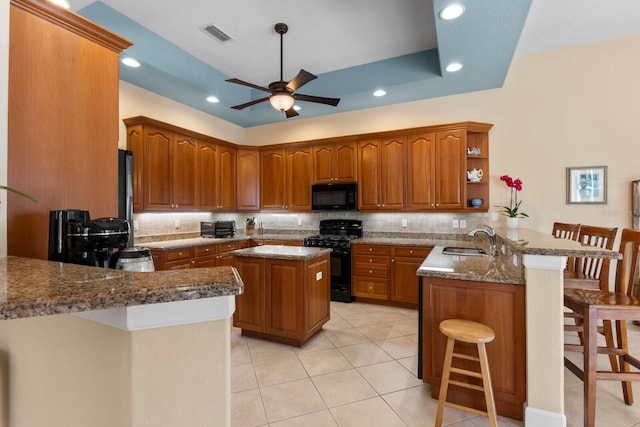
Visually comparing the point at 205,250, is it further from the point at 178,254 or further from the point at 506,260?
the point at 506,260

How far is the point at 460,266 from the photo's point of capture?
2.21 m

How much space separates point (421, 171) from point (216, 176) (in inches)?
127

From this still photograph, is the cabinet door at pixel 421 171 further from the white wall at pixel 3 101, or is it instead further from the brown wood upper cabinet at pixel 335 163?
the white wall at pixel 3 101

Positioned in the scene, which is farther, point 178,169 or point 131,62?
point 178,169

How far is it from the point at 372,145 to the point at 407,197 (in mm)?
973

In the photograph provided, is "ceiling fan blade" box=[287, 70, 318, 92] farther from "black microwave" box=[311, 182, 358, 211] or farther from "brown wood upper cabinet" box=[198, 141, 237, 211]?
"brown wood upper cabinet" box=[198, 141, 237, 211]

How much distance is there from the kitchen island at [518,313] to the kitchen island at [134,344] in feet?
5.33

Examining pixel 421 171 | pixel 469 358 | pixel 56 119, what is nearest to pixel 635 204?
pixel 421 171

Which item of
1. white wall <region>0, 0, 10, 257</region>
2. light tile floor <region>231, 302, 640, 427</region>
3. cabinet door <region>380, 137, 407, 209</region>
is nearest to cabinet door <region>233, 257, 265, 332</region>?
light tile floor <region>231, 302, 640, 427</region>

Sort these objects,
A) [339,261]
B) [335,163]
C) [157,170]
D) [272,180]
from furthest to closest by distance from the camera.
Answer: [272,180]
[335,163]
[339,261]
[157,170]

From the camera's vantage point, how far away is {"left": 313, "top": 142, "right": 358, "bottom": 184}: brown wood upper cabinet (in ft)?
15.5

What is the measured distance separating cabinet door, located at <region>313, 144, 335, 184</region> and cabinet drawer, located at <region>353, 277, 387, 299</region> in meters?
1.69

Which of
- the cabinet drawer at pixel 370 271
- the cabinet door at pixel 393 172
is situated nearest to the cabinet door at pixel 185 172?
the cabinet drawer at pixel 370 271

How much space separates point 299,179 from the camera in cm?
511
